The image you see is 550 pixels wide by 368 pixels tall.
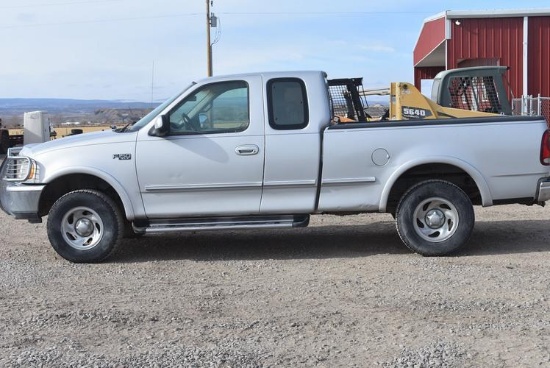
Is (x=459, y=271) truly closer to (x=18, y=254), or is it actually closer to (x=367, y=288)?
(x=367, y=288)

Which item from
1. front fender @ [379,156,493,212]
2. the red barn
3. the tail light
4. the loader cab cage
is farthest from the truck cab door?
the red barn

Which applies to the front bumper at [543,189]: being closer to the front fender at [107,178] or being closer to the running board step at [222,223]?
the running board step at [222,223]

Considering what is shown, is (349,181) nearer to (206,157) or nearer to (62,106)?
(206,157)

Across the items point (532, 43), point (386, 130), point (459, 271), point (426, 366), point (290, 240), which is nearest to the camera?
point (426, 366)

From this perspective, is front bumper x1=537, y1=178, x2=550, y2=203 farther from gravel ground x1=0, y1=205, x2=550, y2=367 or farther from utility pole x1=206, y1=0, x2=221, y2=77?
utility pole x1=206, y1=0, x2=221, y2=77

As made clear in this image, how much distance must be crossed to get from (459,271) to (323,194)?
159cm

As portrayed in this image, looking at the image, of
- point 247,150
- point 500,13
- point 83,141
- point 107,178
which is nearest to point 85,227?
point 107,178

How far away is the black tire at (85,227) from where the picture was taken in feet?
24.1

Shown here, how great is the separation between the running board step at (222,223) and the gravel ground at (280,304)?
1.25 ft

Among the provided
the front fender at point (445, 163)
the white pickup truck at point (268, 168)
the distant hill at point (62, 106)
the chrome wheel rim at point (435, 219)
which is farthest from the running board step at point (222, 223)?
the distant hill at point (62, 106)

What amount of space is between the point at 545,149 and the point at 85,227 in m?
4.92

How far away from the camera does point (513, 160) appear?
7348 mm

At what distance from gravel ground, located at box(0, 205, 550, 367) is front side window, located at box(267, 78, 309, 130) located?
1.46 m

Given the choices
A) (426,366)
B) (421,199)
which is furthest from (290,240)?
(426,366)
